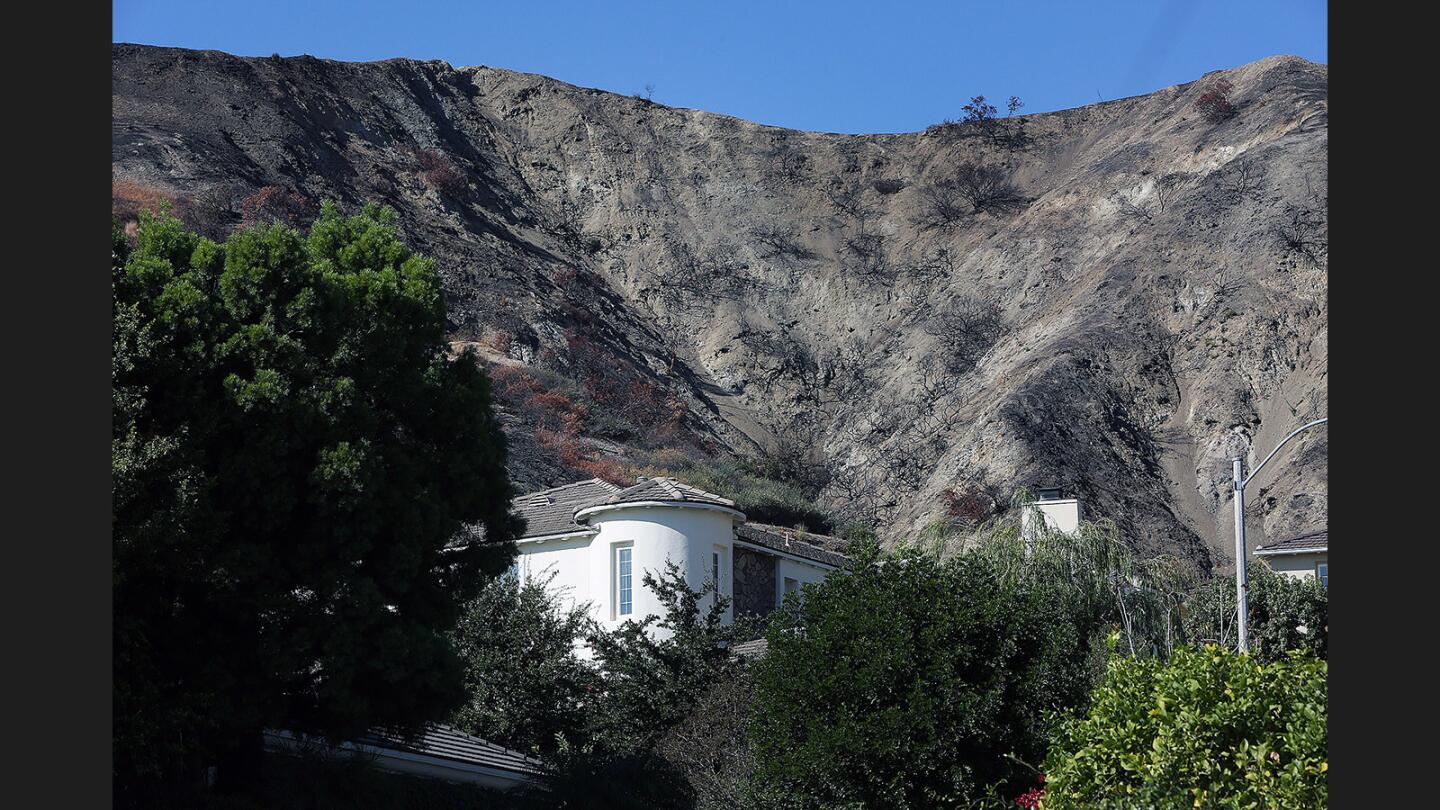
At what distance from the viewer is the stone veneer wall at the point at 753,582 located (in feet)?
122

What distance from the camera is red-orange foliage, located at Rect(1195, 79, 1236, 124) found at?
83125 millimetres

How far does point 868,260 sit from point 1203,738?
77073mm

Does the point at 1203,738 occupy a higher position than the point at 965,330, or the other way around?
the point at 965,330

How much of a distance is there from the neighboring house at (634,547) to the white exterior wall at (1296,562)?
562 inches

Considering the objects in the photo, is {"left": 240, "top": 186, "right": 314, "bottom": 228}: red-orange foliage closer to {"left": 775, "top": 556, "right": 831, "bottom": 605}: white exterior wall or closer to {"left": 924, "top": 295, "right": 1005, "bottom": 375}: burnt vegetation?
{"left": 924, "top": 295, "right": 1005, "bottom": 375}: burnt vegetation

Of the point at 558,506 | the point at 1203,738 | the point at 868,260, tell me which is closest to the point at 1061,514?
the point at 558,506

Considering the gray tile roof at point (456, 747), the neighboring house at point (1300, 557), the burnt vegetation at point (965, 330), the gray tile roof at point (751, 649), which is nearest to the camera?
the gray tile roof at point (456, 747)

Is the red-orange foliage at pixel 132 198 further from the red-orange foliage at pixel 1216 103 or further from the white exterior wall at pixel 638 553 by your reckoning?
the red-orange foliage at pixel 1216 103

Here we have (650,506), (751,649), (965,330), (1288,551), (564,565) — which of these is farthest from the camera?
(965,330)

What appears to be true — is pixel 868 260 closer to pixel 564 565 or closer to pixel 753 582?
pixel 753 582

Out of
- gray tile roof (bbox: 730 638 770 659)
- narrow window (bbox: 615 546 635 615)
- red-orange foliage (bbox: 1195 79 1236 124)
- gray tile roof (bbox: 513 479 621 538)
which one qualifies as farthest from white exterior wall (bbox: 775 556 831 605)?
red-orange foliage (bbox: 1195 79 1236 124)

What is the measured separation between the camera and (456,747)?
2633 cm

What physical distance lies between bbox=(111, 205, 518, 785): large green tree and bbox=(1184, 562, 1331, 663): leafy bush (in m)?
16.8

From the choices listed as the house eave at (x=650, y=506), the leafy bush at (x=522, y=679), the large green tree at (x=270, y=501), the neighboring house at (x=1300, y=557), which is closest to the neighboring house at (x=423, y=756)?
the large green tree at (x=270, y=501)
